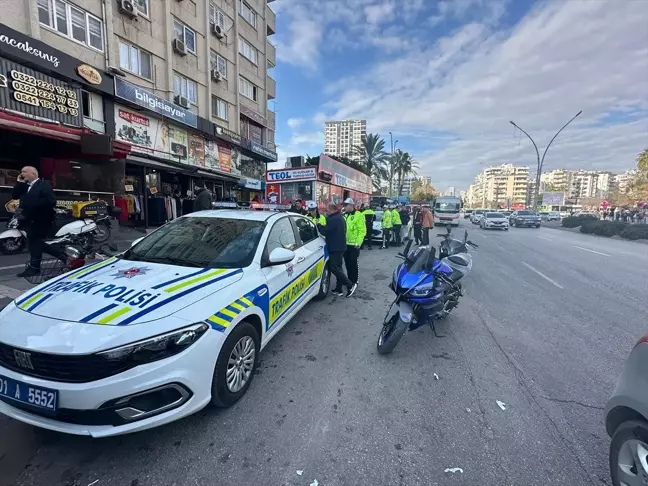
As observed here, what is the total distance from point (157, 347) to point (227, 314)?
0.55 meters

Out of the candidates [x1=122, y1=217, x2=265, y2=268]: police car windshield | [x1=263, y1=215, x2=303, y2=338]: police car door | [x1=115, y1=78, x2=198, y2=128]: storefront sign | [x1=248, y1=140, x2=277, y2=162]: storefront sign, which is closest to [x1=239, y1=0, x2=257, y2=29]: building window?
[x1=248, y1=140, x2=277, y2=162]: storefront sign

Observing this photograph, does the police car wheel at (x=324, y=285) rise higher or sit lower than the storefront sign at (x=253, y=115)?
lower

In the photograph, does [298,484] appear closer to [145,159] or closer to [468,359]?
[468,359]

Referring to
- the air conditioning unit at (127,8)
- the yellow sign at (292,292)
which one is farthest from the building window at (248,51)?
the yellow sign at (292,292)

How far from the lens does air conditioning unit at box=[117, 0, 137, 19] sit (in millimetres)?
13328

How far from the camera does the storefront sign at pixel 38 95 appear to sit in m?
9.58

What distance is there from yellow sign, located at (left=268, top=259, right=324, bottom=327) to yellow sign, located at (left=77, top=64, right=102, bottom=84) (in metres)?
12.6

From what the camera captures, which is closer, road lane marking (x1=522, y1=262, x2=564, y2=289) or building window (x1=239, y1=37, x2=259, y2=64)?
road lane marking (x1=522, y1=262, x2=564, y2=289)

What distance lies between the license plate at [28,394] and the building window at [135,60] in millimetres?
16000

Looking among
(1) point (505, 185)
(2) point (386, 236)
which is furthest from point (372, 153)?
(1) point (505, 185)

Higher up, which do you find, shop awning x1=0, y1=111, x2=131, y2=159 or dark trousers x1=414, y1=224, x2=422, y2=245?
→ shop awning x1=0, y1=111, x2=131, y2=159

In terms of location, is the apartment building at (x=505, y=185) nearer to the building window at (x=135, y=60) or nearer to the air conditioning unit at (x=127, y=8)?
the building window at (x=135, y=60)

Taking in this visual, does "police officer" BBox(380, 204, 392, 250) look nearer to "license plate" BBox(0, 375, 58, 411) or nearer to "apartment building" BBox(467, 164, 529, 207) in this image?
"license plate" BBox(0, 375, 58, 411)

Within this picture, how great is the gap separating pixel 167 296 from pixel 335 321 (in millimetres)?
2833
